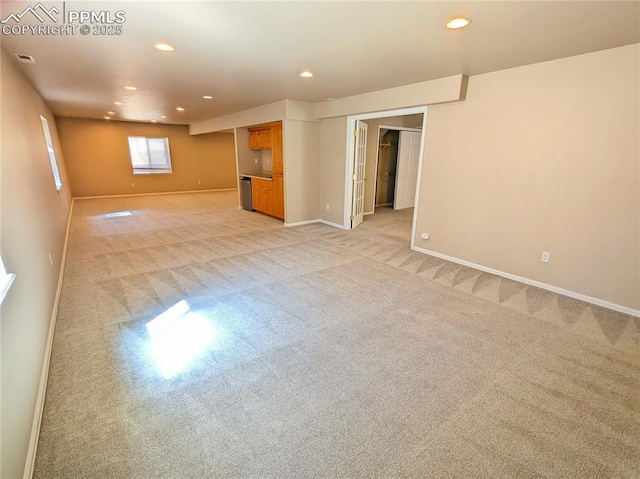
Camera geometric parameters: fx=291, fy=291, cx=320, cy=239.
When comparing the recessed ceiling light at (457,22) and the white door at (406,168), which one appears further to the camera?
the white door at (406,168)

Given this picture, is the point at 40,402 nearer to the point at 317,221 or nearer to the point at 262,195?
the point at 317,221

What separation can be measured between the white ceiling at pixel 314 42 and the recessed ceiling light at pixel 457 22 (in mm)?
58

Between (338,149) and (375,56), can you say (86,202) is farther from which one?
(375,56)

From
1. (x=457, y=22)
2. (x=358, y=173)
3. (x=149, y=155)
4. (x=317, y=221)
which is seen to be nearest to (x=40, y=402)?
(x=457, y=22)

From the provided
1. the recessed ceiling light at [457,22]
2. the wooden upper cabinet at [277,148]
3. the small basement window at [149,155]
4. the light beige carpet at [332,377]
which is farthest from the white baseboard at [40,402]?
the small basement window at [149,155]

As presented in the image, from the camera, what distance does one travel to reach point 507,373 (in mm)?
2064

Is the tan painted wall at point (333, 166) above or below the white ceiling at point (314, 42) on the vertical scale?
below

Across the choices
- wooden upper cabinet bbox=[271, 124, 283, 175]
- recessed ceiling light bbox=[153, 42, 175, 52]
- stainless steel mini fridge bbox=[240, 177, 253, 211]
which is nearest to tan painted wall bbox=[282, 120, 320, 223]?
wooden upper cabinet bbox=[271, 124, 283, 175]

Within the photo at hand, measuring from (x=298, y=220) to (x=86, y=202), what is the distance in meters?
6.79

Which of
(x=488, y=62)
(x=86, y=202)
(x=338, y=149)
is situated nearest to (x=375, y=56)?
(x=488, y=62)

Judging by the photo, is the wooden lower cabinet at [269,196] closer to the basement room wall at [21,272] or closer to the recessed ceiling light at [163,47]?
the recessed ceiling light at [163,47]

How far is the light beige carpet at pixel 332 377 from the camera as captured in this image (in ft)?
4.83

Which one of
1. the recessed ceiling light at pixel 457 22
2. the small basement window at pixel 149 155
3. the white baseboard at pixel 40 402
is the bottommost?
the white baseboard at pixel 40 402

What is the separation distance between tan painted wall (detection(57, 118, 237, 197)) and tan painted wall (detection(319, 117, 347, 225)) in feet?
20.8
